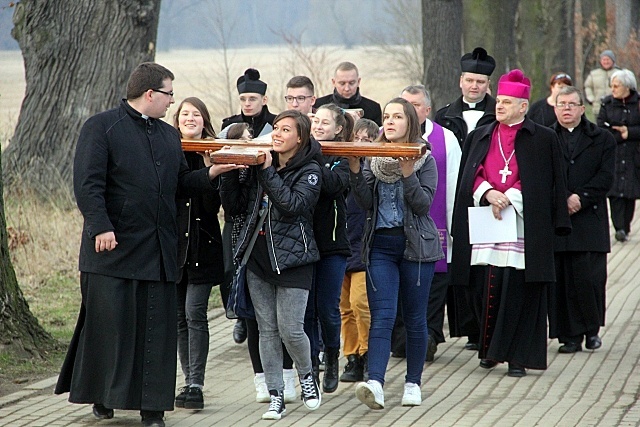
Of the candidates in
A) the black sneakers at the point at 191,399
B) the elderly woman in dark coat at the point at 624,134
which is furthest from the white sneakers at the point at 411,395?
the elderly woman in dark coat at the point at 624,134

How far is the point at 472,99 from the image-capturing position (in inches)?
366

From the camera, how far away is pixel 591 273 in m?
9.33

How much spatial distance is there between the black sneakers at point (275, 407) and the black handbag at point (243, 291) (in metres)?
0.48

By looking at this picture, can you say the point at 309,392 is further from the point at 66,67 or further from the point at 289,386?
the point at 66,67

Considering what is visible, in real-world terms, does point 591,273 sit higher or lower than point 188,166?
lower

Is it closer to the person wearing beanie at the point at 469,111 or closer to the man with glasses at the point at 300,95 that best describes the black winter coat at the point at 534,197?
the person wearing beanie at the point at 469,111

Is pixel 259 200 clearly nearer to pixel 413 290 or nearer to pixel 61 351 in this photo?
pixel 413 290

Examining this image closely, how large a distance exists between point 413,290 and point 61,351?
2.86m

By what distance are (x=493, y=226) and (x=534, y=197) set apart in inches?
13.3

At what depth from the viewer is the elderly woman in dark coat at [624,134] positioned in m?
14.4

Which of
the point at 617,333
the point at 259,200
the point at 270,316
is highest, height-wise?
the point at 259,200

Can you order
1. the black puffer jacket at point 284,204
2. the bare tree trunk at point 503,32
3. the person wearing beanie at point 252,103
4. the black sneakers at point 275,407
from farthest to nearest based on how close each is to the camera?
1. the bare tree trunk at point 503,32
2. the person wearing beanie at point 252,103
3. the black sneakers at point 275,407
4. the black puffer jacket at point 284,204

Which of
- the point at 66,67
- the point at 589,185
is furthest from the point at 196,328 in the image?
the point at 66,67

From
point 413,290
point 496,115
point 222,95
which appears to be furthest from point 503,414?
point 222,95
